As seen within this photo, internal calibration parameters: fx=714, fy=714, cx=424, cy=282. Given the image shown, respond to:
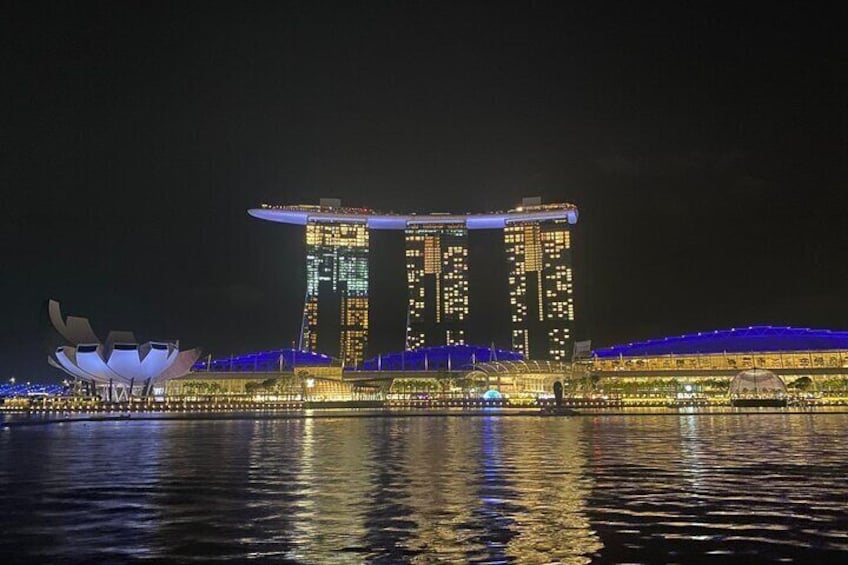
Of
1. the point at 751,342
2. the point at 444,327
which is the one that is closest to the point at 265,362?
the point at 444,327

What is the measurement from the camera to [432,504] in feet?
48.8

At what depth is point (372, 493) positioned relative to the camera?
54.1ft

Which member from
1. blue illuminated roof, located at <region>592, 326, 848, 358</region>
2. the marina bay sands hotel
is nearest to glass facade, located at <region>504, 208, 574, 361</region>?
the marina bay sands hotel

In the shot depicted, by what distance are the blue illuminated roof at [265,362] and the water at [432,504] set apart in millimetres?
112985

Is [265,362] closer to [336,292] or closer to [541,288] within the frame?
[336,292]

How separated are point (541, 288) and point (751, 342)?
7715 centimetres

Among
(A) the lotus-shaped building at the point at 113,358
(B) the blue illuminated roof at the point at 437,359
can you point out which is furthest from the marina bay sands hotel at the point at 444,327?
(A) the lotus-shaped building at the point at 113,358

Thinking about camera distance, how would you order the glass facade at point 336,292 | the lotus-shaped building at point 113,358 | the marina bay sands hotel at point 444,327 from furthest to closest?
1. the glass facade at point 336,292
2. the marina bay sands hotel at point 444,327
3. the lotus-shaped building at point 113,358

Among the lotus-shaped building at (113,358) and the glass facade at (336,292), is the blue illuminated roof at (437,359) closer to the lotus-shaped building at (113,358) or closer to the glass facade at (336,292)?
the glass facade at (336,292)

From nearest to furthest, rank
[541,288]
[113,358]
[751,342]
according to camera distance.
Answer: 1. [113,358]
2. [751,342]
3. [541,288]

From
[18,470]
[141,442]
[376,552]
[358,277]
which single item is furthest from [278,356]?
[376,552]

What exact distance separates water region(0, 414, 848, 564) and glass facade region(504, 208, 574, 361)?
518 feet

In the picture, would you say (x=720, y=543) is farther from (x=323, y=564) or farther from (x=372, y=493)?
(x=372, y=493)

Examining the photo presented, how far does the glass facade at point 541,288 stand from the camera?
18625 cm
